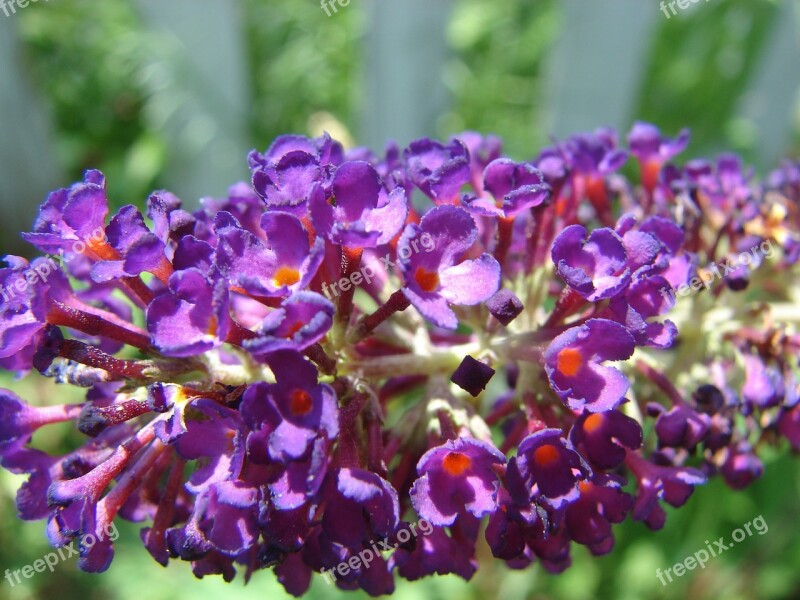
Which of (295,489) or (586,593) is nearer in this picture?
(295,489)

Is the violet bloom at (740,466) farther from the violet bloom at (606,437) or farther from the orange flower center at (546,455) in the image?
the orange flower center at (546,455)

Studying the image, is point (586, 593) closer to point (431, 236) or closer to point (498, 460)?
point (498, 460)

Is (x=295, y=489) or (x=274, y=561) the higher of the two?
(x=295, y=489)

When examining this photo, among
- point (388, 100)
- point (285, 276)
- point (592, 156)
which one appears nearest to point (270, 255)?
point (285, 276)

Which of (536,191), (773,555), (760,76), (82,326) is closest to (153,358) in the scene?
(82,326)

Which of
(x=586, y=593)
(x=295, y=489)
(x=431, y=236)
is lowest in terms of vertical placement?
(x=586, y=593)

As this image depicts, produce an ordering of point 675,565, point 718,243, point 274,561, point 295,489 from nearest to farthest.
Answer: point 295,489 → point 274,561 → point 718,243 → point 675,565

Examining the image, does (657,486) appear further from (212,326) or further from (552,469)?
(212,326)

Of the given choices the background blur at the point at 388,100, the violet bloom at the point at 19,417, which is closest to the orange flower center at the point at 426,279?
the violet bloom at the point at 19,417

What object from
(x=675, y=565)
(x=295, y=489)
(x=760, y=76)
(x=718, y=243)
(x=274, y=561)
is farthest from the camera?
(x=760, y=76)
